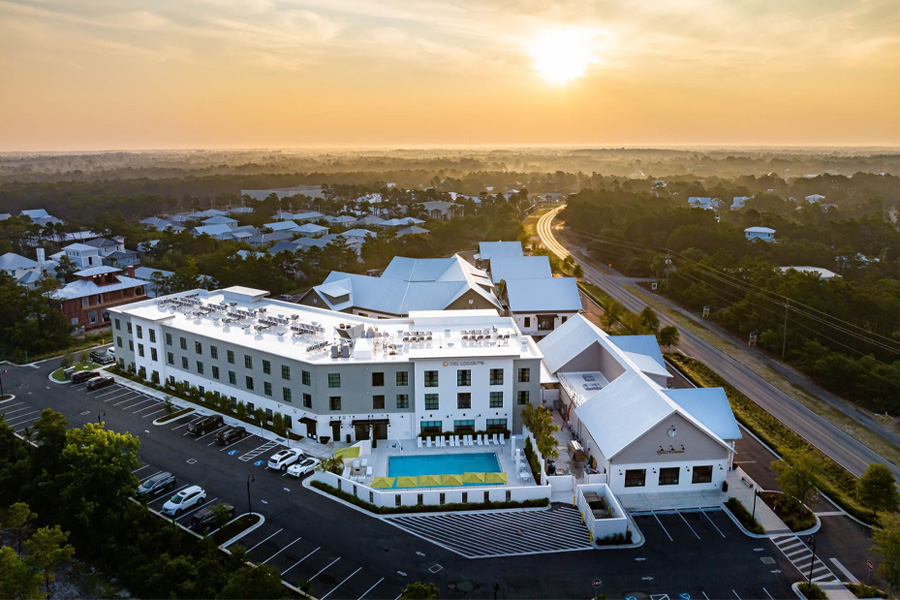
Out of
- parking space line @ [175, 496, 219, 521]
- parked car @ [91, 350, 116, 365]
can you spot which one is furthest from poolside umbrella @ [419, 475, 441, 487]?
parked car @ [91, 350, 116, 365]

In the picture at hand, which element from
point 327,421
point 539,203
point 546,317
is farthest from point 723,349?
point 539,203

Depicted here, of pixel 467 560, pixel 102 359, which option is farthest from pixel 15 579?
pixel 102 359

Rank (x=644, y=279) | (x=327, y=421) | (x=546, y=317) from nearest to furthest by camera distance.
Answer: (x=327, y=421), (x=546, y=317), (x=644, y=279)

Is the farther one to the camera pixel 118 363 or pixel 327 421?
pixel 118 363

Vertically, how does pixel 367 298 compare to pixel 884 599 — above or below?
A: above

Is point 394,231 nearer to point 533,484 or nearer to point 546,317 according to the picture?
point 546,317

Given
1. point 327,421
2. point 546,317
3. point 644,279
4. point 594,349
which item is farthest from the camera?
point 644,279

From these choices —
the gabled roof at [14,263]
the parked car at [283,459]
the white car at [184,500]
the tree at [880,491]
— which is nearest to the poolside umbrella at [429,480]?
the parked car at [283,459]
